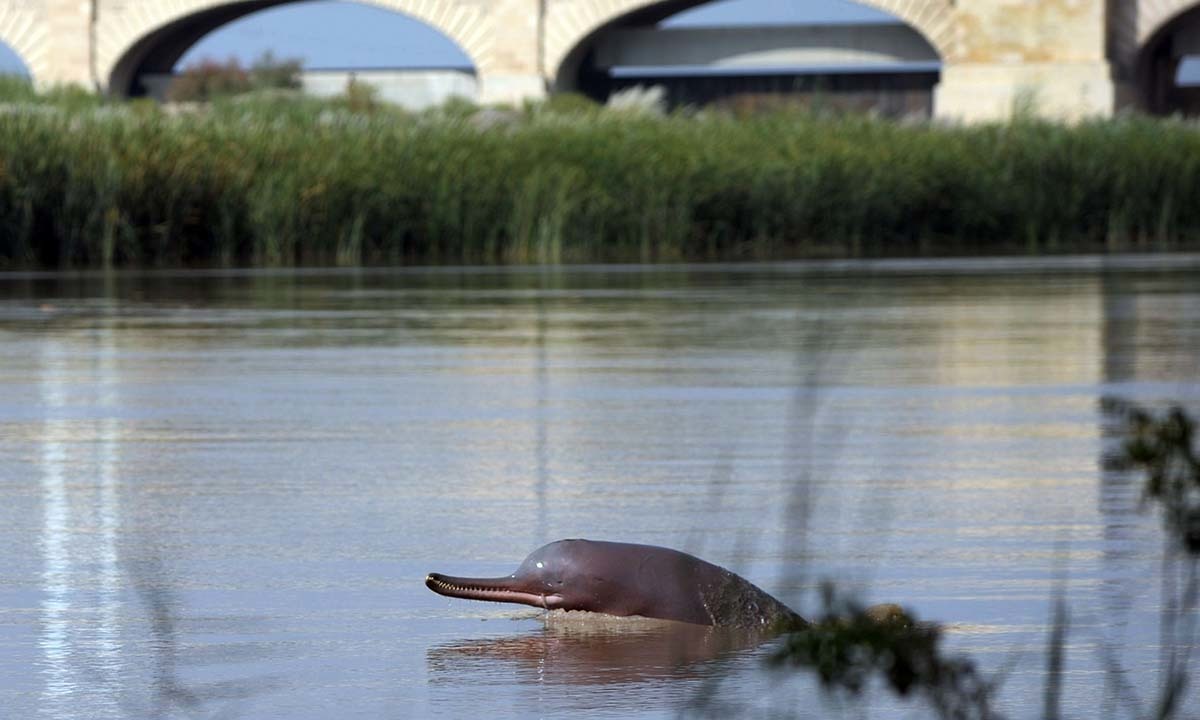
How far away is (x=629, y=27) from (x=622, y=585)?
49934 millimetres

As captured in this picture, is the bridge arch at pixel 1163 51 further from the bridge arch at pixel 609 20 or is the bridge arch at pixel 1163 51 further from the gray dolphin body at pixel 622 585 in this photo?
the gray dolphin body at pixel 622 585

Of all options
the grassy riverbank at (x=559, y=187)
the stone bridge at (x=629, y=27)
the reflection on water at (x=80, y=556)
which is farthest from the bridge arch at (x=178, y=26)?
the reflection on water at (x=80, y=556)

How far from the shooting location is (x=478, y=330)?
993 cm

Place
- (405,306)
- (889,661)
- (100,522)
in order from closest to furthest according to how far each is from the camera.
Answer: (889,661) → (100,522) → (405,306)

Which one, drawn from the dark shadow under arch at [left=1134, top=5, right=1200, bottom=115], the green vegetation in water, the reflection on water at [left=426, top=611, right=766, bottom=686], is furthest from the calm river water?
the dark shadow under arch at [left=1134, top=5, right=1200, bottom=115]

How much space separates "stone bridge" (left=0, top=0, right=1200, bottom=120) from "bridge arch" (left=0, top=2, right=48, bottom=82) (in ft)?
0.07

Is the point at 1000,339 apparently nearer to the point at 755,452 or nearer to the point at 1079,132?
the point at 755,452

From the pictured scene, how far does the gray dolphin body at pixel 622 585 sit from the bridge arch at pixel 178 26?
45.9 meters

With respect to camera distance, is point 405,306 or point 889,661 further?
point 405,306

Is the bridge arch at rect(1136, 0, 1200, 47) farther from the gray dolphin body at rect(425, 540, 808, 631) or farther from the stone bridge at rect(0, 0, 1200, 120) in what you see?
the gray dolphin body at rect(425, 540, 808, 631)

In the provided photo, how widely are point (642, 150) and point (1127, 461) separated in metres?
17.9

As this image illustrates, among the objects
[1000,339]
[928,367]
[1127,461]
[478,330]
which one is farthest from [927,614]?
[478,330]

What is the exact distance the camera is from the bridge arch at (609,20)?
4572 centimetres

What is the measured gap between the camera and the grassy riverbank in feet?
55.1
